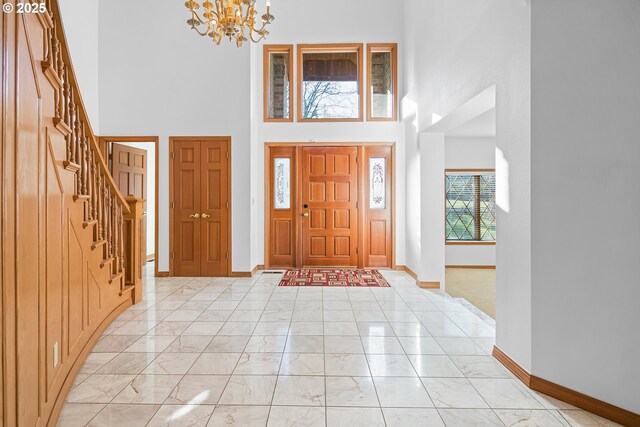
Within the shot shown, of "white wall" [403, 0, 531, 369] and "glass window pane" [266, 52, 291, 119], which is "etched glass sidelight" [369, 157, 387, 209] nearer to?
"glass window pane" [266, 52, 291, 119]

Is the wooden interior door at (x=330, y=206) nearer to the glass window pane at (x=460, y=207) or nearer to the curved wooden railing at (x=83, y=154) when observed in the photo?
the glass window pane at (x=460, y=207)

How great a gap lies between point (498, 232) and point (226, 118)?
166 inches

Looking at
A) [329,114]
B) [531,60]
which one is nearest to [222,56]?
[329,114]

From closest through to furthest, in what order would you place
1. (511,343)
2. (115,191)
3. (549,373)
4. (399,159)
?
1. (549,373)
2. (511,343)
3. (115,191)
4. (399,159)

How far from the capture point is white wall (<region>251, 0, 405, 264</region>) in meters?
6.01

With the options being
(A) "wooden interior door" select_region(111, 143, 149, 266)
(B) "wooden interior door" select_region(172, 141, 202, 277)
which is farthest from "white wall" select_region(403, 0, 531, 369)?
(A) "wooden interior door" select_region(111, 143, 149, 266)

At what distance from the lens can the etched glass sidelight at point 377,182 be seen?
6168 millimetres

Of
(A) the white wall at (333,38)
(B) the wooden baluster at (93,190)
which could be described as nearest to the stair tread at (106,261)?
(B) the wooden baluster at (93,190)

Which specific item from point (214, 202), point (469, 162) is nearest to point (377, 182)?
point (469, 162)

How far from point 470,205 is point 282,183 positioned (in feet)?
11.8

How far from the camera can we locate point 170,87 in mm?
5473

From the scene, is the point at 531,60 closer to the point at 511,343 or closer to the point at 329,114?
the point at 511,343

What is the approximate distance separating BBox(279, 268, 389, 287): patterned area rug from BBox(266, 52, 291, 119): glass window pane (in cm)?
267

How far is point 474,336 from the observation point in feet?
10.1
